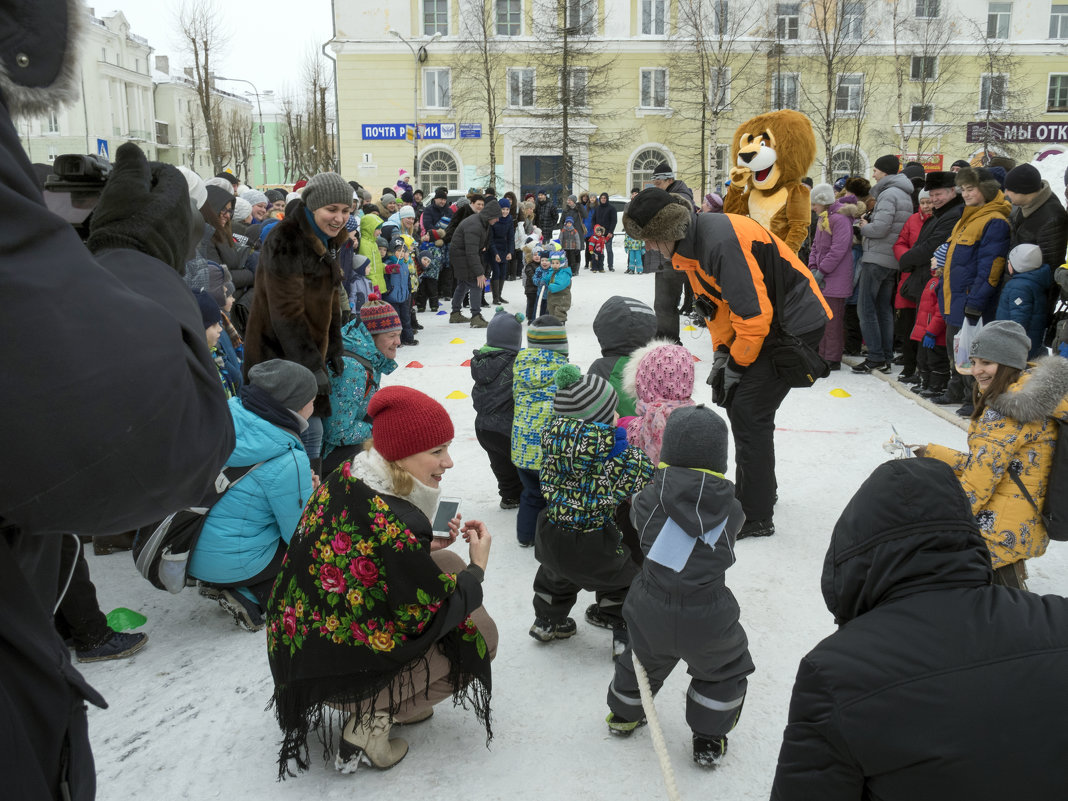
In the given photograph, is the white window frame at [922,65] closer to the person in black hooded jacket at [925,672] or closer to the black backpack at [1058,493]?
the black backpack at [1058,493]

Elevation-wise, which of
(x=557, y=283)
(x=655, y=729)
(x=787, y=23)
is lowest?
(x=655, y=729)

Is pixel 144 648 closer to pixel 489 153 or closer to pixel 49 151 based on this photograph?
pixel 489 153

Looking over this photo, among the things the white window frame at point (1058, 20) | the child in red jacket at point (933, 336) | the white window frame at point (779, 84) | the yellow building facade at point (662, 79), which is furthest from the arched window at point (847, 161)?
the child in red jacket at point (933, 336)

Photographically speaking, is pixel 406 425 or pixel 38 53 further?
pixel 406 425

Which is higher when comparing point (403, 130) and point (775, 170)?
point (403, 130)

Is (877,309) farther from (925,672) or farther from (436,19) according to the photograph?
(436,19)

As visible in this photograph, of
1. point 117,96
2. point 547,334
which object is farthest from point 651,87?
point 117,96

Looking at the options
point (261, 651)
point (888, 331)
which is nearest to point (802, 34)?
point (888, 331)

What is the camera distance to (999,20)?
1499 inches

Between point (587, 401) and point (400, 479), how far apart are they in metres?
1.25

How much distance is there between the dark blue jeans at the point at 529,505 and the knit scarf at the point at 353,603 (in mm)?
2060

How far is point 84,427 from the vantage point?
0.79 m

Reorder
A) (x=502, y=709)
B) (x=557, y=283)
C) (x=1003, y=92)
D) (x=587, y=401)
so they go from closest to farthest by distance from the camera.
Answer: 1. (x=502, y=709)
2. (x=587, y=401)
3. (x=557, y=283)
4. (x=1003, y=92)

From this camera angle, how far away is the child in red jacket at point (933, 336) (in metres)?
7.89
